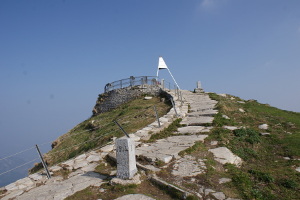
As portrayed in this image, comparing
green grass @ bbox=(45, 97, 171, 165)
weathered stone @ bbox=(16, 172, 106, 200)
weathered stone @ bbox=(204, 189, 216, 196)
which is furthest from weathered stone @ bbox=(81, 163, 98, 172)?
weathered stone @ bbox=(204, 189, 216, 196)

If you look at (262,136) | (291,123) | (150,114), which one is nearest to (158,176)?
(262,136)

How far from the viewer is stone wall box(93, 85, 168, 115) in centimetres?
2147

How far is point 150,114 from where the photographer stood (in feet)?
43.7

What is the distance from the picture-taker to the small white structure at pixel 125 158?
471 cm

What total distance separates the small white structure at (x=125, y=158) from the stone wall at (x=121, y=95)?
573 inches

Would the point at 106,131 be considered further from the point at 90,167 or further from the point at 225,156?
the point at 225,156

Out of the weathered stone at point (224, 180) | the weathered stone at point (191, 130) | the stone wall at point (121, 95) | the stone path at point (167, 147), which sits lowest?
the weathered stone at point (224, 180)

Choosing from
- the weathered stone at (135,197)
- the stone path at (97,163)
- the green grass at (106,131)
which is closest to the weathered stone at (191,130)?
the stone path at (97,163)

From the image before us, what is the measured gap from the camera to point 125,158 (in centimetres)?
475

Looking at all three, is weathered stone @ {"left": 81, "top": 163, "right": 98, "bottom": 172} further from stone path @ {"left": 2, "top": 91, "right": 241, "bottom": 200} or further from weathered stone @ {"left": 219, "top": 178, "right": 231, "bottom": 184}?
weathered stone @ {"left": 219, "top": 178, "right": 231, "bottom": 184}

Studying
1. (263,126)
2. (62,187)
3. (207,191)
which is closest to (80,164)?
(62,187)

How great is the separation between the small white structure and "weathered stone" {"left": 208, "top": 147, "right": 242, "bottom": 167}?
2.31 meters

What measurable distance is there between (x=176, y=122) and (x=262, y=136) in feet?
12.1

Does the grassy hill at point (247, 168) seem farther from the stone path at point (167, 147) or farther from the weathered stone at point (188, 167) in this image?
the stone path at point (167, 147)
